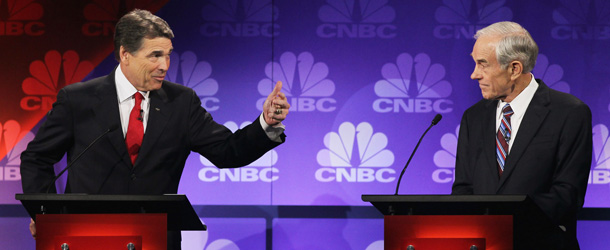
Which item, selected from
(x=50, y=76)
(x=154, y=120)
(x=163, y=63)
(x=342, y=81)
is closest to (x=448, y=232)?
(x=154, y=120)

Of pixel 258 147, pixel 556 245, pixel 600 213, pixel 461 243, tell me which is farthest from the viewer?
pixel 600 213

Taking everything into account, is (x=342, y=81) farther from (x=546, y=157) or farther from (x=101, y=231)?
(x=101, y=231)

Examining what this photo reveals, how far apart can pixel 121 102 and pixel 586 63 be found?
116 inches

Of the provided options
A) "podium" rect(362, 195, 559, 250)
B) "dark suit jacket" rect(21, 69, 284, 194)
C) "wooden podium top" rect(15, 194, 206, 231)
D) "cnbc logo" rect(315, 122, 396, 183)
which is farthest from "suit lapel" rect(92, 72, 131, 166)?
"cnbc logo" rect(315, 122, 396, 183)

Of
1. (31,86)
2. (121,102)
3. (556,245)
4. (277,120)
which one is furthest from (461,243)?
(31,86)

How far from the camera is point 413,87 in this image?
15.1ft

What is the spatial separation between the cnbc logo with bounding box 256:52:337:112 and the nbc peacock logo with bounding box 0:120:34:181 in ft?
5.22

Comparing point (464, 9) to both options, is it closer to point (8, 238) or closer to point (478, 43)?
point (478, 43)

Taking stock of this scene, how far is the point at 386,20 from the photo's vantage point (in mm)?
4621

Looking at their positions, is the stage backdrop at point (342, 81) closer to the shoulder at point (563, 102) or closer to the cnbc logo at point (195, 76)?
the cnbc logo at point (195, 76)

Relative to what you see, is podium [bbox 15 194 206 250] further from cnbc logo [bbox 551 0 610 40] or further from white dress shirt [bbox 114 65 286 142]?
cnbc logo [bbox 551 0 610 40]

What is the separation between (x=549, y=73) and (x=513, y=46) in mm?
1558

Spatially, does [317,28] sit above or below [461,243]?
above

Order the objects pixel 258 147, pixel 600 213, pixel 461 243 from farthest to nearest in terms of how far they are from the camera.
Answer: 1. pixel 600 213
2. pixel 258 147
3. pixel 461 243
